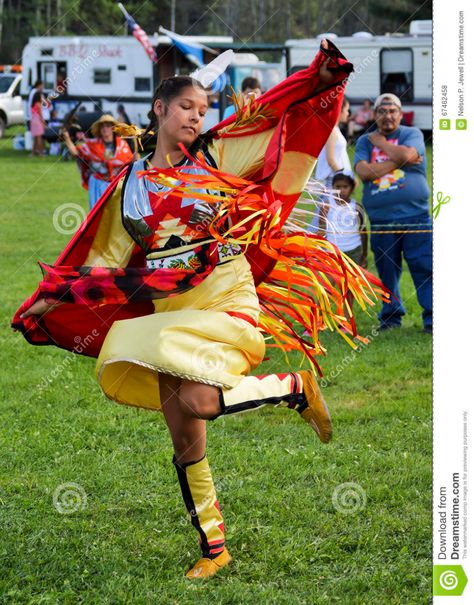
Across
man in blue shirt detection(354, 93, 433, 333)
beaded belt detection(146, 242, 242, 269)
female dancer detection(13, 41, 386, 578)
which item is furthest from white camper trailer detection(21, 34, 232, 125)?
beaded belt detection(146, 242, 242, 269)

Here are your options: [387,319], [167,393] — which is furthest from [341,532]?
[387,319]

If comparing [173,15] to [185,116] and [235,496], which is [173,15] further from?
[185,116]

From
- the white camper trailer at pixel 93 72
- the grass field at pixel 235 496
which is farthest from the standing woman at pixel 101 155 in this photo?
the white camper trailer at pixel 93 72

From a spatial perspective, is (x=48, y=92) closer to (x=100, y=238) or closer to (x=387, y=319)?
(x=387, y=319)

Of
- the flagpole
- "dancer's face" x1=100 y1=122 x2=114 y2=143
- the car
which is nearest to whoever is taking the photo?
"dancer's face" x1=100 y1=122 x2=114 y2=143

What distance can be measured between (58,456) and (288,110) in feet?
7.74

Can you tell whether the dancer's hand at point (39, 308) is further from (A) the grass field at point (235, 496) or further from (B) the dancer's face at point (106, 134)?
(B) the dancer's face at point (106, 134)

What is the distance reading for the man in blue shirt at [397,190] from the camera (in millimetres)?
7699

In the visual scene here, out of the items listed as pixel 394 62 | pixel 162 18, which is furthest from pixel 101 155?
pixel 162 18

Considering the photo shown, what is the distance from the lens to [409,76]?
25062 mm

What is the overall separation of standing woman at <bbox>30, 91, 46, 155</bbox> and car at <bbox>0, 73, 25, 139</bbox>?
12.9 feet

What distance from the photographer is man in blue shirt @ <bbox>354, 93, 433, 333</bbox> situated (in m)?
7.70

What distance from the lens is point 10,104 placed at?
1088 inches

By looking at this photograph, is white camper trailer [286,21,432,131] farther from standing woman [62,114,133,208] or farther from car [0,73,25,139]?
Result: standing woman [62,114,133,208]
